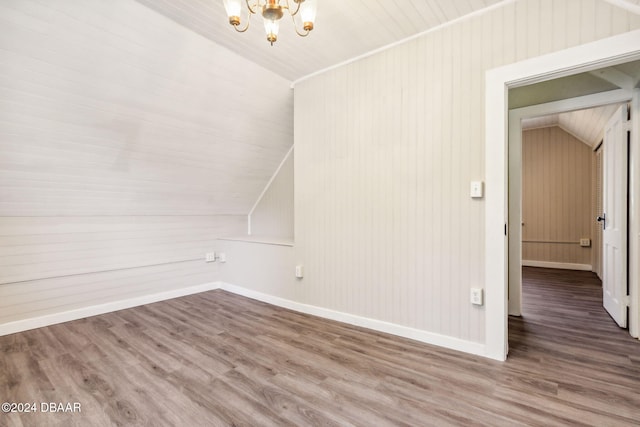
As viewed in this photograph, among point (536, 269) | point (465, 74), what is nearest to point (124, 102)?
point (465, 74)

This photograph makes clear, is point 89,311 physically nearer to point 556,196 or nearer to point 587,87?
point 587,87

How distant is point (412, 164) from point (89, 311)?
3590mm

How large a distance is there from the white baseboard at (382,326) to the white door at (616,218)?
1701 mm

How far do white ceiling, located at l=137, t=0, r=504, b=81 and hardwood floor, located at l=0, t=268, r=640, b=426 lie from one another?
2487 millimetres

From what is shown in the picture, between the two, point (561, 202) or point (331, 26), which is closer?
point (331, 26)

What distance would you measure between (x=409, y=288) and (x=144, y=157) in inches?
112

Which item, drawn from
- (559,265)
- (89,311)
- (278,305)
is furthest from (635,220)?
(89,311)

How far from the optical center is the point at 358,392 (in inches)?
73.7

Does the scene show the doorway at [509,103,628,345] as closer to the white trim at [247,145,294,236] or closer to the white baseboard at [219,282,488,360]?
the white baseboard at [219,282,488,360]

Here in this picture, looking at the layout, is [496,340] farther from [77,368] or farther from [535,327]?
[77,368]

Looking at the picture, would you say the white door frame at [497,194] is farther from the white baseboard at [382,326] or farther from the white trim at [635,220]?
the white trim at [635,220]

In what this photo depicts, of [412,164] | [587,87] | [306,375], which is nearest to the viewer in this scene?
[306,375]

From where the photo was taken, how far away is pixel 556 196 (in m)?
5.90

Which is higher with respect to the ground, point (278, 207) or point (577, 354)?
point (278, 207)
